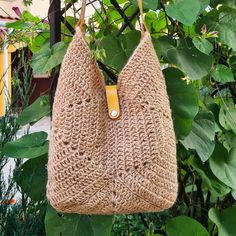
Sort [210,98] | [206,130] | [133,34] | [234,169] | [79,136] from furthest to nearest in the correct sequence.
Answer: [210,98] < [234,169] < [206,130] < [133,34] < [79,136]

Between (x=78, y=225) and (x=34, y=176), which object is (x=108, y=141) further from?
(x=34, y=176)

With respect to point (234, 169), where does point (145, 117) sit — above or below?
above

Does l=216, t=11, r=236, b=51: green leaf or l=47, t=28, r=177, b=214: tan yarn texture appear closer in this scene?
l=47, t=28, r=177, b=214: tan yarn texture

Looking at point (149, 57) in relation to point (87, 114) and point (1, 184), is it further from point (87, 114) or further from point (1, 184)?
point (1, 184)

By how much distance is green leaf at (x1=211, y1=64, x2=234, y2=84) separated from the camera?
145 centimetres

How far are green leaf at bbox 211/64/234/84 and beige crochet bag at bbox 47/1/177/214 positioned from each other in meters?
0.56

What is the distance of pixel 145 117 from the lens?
903mm

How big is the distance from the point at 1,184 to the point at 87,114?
814mm

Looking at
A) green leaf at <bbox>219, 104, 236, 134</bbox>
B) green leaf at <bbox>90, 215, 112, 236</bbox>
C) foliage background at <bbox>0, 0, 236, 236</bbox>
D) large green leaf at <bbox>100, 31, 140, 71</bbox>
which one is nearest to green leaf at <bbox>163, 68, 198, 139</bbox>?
foliage background at <bbox>0, 0, 236, 236</bbox>

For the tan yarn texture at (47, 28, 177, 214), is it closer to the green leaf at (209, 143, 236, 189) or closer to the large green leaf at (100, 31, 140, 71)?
the large green leaf at (100, 31, 140, 71)

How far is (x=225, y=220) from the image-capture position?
1598 millimetres

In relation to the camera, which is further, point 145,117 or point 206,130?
point 206,130

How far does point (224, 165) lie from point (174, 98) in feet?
1.15

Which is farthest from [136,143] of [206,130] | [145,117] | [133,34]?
[206,130]
